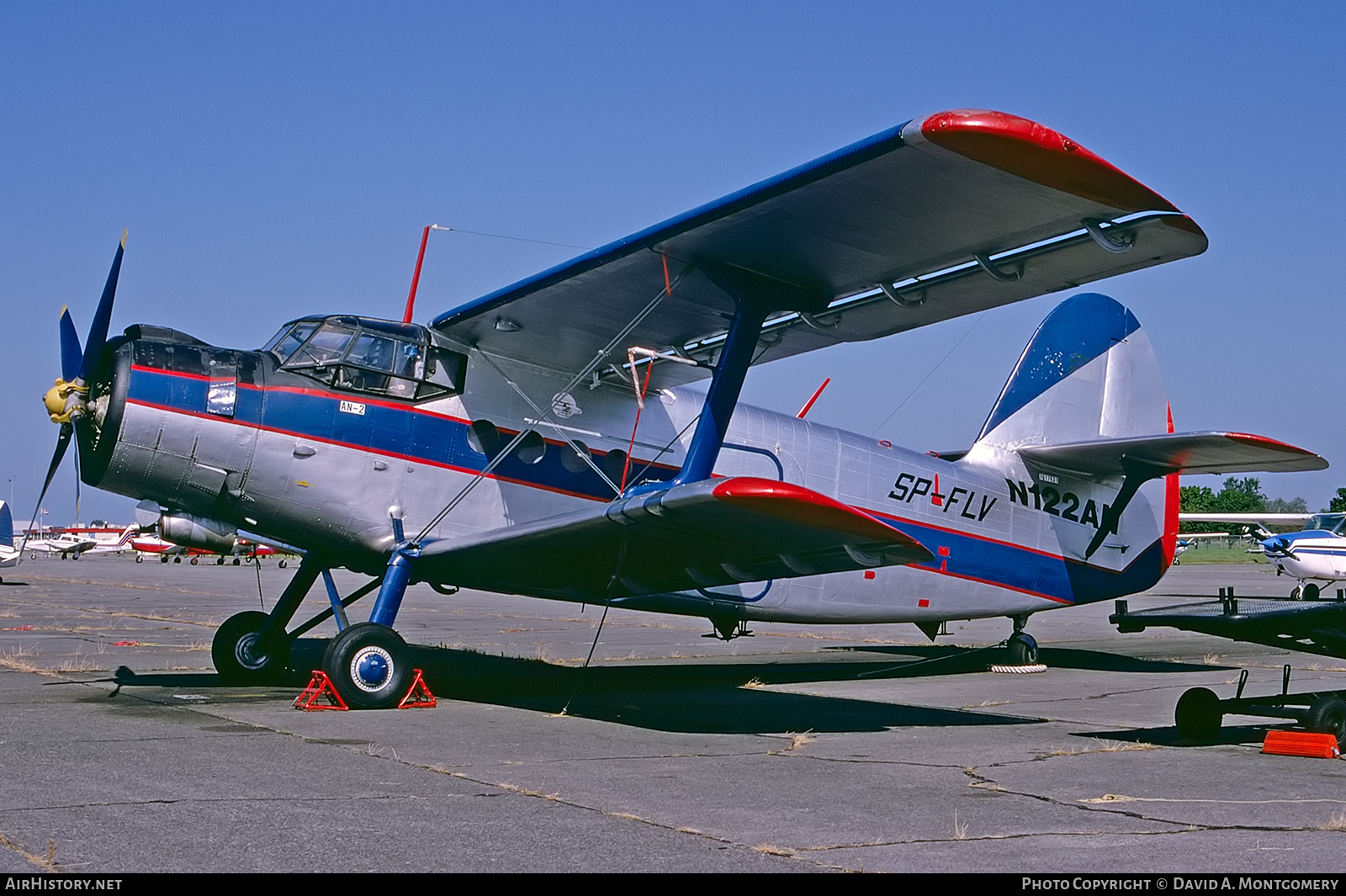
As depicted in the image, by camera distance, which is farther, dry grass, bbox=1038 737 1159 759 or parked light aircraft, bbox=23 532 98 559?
parked light aircraft, bbox=23 532 98 559

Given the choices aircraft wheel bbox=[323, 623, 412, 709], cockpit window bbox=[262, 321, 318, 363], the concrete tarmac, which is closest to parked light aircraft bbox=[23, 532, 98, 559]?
the concrete tarmac

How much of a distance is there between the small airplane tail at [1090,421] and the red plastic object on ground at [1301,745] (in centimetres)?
603

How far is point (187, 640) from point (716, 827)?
13.3 m

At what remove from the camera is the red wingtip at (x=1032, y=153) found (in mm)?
6191

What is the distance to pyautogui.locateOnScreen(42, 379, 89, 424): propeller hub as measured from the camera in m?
8.80

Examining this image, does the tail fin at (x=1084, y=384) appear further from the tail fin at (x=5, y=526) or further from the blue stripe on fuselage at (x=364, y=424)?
the tail fin at (x=5, y=526)

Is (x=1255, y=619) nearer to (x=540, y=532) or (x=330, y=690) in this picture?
(x=540, y=532)

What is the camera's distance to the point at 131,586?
36.3 meters

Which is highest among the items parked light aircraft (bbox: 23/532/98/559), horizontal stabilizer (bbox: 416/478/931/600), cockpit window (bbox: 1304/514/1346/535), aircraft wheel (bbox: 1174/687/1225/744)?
cockpit window (bbox: 1304/514/1346/535)

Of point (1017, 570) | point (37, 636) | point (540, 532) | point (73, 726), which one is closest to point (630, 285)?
point (540, 532)

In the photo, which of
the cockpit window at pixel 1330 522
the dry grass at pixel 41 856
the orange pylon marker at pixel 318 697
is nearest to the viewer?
the dry grass at pixel 41 856

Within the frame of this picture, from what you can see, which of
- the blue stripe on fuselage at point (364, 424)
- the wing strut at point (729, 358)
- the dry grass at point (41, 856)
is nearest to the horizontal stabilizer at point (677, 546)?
the wing strut at point (729, 358)

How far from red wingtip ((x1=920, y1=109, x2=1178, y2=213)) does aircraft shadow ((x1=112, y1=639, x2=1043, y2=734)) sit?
13.0ft

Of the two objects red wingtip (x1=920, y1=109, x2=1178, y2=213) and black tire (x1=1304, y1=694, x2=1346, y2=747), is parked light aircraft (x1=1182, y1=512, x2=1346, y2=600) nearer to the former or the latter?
black tire (x1=1304, y1=694, x2=1346, y2=747)
